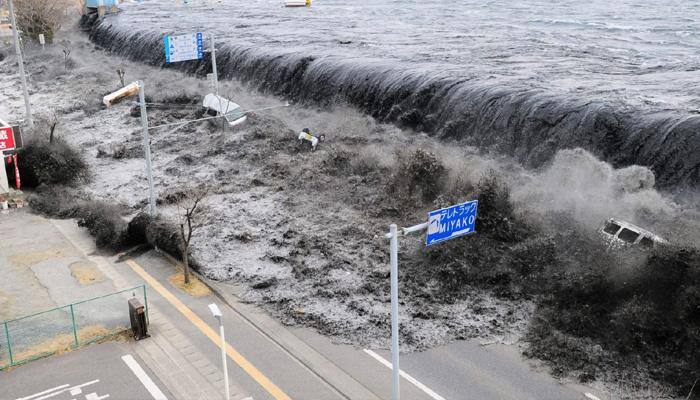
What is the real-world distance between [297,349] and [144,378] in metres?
4.21

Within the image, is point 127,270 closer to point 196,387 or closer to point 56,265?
point 56,265

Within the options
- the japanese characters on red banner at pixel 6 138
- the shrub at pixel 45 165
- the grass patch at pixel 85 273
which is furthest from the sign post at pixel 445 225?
the shrub at pixel 45 165

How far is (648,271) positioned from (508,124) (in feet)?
48.9

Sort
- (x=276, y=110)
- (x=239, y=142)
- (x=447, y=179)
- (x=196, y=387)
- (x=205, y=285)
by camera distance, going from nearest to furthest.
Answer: (x=196, y=387) < (x=205, y=285) < (x=447, y=179) < (x=239, y=142) < (x=276, y=110)

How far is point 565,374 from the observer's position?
58.6ft

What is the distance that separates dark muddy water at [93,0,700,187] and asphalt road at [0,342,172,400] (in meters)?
20.5

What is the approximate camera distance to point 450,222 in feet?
44.5

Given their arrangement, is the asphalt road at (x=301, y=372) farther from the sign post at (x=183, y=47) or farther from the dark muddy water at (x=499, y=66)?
the sign post at (x=183, y=47)

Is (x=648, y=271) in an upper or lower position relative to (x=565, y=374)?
upper

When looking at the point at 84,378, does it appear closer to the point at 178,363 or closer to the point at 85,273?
the point at 178,363

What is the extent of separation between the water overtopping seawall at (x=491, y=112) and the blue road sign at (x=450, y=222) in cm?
1692

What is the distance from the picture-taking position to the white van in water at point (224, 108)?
135 feet

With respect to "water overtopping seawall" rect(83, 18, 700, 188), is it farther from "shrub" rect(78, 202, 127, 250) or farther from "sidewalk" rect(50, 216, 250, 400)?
"sidewalk" rect(50, 216, 250, 400)

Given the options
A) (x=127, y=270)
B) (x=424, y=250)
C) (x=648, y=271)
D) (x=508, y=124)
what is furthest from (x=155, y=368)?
(x=508, y=124)
